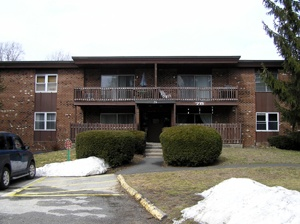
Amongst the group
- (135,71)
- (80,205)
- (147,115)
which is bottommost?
(80,205)

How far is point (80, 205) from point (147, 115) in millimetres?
18059

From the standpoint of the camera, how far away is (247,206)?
5422mm

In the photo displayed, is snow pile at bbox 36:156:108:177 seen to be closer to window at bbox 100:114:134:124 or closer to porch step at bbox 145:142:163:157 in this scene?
porch step at bbox 145:142:163:157

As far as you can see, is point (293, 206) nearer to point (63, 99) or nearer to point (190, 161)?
point (190, 161)

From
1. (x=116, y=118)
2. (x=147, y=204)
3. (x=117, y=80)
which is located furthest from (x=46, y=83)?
(x=147, y=204)

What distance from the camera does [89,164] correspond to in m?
14.4

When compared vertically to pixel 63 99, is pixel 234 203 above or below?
below

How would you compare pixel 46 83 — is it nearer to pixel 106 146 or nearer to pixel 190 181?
pixel 106 146

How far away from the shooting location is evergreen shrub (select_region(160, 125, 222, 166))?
50.5 feet

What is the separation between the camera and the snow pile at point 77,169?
14.1 m

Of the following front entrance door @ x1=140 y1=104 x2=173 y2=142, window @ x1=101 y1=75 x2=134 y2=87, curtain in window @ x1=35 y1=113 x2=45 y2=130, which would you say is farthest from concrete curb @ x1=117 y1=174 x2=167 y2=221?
curtain in window @ x1=35 y1=113 x2=45 y2=130

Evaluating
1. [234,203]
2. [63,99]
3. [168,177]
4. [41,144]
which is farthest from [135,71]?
[234,203]

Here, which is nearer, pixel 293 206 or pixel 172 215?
pixel 293 206

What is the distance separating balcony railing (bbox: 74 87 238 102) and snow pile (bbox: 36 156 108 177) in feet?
31.6
